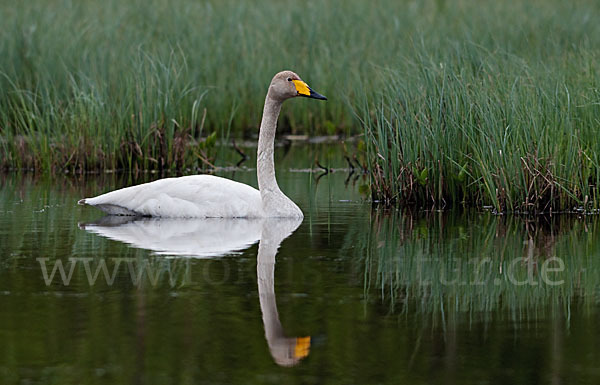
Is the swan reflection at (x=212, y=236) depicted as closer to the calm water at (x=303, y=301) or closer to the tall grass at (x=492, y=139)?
the calm water at (x=303, y=301)

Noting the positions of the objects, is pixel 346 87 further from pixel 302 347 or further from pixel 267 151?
pixel 302 347

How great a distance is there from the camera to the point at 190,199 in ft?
34.9

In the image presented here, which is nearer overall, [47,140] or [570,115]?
[570,115]

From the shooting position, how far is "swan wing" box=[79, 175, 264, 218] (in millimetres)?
10555

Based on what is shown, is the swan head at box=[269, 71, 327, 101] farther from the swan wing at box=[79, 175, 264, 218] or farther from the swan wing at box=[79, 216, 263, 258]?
the swan wing at box=[79, 216, 263, 258]

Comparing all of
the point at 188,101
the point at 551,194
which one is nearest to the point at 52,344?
the point at 551,194

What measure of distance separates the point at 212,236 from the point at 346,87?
911cm

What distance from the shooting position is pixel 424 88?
11273mm

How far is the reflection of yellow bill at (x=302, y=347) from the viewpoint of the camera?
540 cm

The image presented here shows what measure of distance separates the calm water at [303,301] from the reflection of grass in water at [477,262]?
0.7 inches

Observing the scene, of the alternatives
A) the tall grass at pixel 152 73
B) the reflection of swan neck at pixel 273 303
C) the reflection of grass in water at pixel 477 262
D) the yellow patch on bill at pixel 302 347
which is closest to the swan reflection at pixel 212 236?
the reflection of swan neck at pixel 273 303

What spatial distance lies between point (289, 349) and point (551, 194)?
542 cm

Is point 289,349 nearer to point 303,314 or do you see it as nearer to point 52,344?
point 303,314

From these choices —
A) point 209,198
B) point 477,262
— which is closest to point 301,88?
point 209,198
